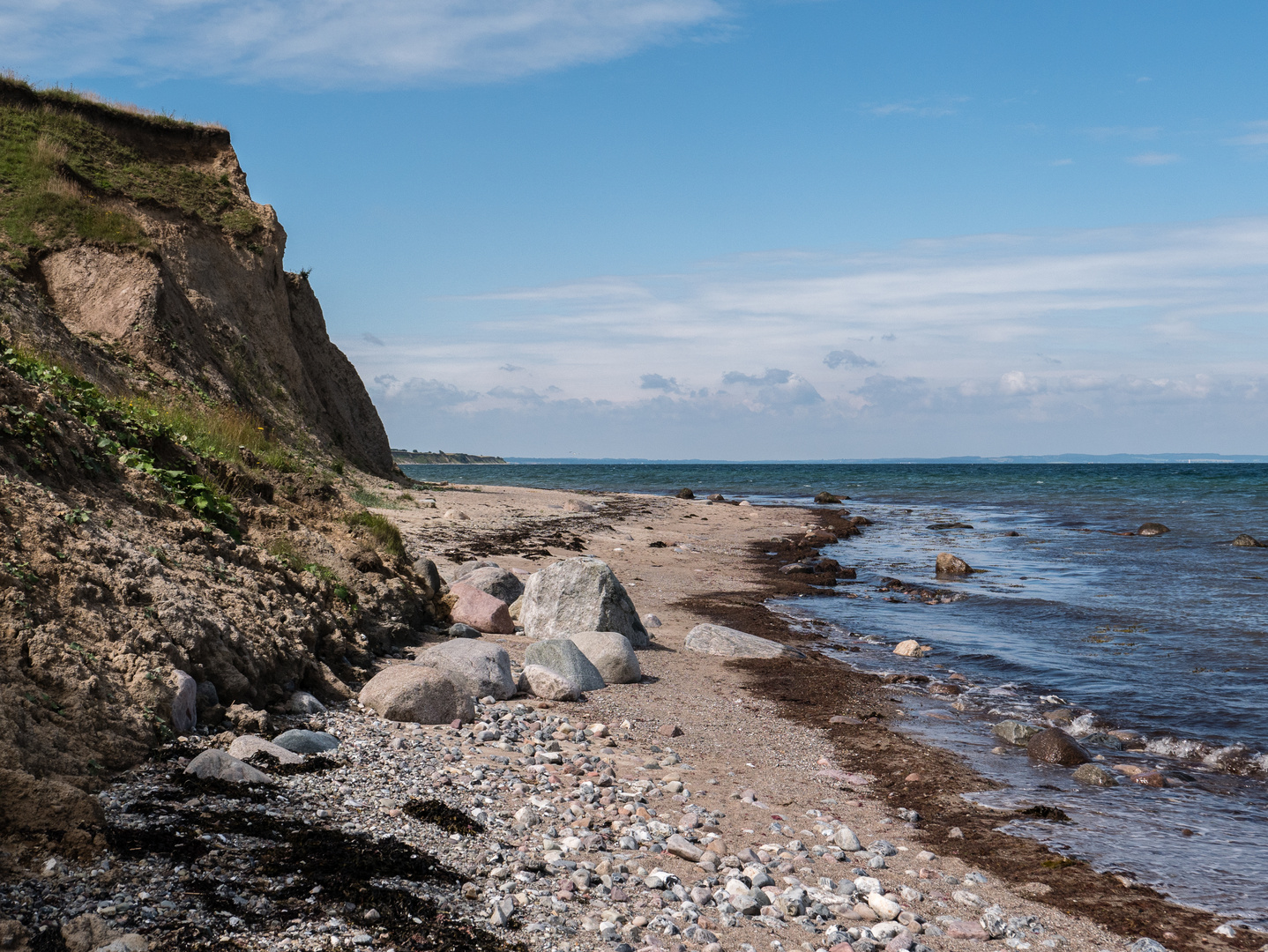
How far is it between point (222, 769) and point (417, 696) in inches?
88.8

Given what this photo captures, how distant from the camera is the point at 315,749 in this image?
237 inches

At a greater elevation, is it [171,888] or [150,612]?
[150,612]

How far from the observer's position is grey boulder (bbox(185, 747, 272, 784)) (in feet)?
16.8

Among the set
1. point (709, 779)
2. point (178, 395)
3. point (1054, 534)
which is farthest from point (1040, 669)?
point (1054, 534)

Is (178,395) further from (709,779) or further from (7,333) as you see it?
(709,779)

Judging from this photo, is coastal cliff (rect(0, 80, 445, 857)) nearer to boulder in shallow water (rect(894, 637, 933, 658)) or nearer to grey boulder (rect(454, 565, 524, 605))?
grey boulder (rect(454, 565, 524, 605))

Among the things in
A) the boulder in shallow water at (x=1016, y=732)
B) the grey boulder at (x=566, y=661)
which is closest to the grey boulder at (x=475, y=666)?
the grey boulder at (x=566, y=661)

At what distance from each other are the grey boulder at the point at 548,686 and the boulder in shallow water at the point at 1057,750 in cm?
459

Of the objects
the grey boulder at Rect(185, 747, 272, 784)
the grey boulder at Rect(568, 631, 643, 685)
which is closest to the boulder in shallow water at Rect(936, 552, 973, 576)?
the grey boulder at Rect(568, 631, 643, 685)

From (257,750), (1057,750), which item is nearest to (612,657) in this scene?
(1057,750)

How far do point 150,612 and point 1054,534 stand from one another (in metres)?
34.5

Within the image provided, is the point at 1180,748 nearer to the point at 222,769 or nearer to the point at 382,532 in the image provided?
the point at 222,769

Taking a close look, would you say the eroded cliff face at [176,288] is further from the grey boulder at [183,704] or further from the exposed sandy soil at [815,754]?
the grey boulder at [183,704]

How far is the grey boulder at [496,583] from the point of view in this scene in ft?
42.9
